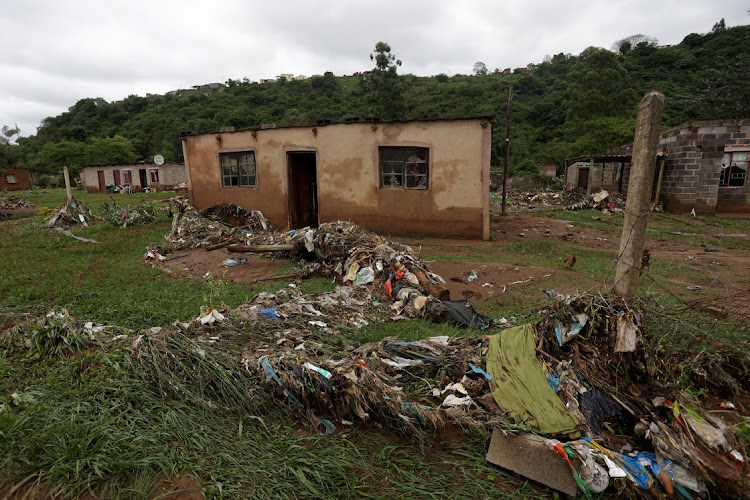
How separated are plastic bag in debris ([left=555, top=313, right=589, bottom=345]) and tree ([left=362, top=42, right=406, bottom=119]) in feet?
102

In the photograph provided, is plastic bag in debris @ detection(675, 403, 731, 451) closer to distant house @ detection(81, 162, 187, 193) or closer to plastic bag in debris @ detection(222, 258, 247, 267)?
plastic bag in debris @ detection(222, 258, 247, 267)

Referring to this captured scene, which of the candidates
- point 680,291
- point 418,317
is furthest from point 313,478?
point 680,291

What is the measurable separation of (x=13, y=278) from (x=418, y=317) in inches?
263

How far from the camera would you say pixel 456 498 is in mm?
2121

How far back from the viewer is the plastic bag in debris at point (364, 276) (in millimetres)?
5795

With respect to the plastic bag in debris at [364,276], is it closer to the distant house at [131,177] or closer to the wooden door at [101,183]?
the distant house at [131,177]

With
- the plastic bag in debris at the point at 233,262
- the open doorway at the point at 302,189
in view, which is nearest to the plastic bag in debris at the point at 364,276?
the plastic bag in debris at the point at 233,262

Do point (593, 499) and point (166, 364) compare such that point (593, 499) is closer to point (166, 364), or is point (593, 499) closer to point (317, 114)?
point (166, 364)

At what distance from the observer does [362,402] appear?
2.73 m

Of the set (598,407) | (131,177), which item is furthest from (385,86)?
(598,407)

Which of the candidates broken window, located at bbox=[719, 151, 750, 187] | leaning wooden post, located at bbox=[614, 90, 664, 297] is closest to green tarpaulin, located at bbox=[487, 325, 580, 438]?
leaning wooden post, located at bbox=[614, 90, 664, 297]

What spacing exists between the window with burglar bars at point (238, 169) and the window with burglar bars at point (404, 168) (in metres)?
4.08

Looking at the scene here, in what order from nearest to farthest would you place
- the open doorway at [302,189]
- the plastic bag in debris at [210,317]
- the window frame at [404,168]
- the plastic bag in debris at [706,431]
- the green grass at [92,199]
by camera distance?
the plastic bag in debris at [706,431]
the plastic bag in debris at [210,317]
the window frame at [404,168]
the open doorway at [302,189]
the green grass at [92,199]

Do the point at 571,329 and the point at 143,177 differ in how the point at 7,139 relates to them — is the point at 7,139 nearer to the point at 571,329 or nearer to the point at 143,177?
the point at 143,177
